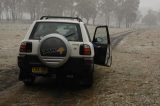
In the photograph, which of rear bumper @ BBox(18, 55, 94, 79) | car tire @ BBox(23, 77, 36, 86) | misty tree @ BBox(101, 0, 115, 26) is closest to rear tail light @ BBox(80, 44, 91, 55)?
rear bumper @ BBox(18, 55, 94, 79)

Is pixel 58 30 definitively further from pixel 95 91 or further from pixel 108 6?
pixel 108 6

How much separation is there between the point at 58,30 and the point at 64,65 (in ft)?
3.55

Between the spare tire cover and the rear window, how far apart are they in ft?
1.79

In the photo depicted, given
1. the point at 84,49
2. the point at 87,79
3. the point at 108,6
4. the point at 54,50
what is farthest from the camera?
the point at 108,6

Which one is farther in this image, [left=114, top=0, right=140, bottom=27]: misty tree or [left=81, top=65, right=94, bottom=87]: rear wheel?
[left=114, top=0, right=140, bottom=27]: misty tree

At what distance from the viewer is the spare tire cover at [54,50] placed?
759cm

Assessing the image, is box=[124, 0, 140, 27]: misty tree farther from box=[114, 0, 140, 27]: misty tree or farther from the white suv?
the white suv

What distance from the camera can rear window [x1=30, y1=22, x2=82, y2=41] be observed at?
817 cm

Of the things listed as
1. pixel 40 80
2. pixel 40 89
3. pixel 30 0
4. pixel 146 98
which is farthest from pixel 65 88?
pixel 30 0

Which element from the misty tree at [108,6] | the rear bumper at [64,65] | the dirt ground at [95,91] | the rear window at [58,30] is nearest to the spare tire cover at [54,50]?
the rear bumper at [64,65]

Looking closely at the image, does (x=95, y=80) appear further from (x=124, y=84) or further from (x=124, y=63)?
(x=124, y=63)

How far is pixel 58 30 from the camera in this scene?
836cm

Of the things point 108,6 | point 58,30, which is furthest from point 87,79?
point 108,6

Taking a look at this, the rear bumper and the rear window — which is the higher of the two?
the rear window
